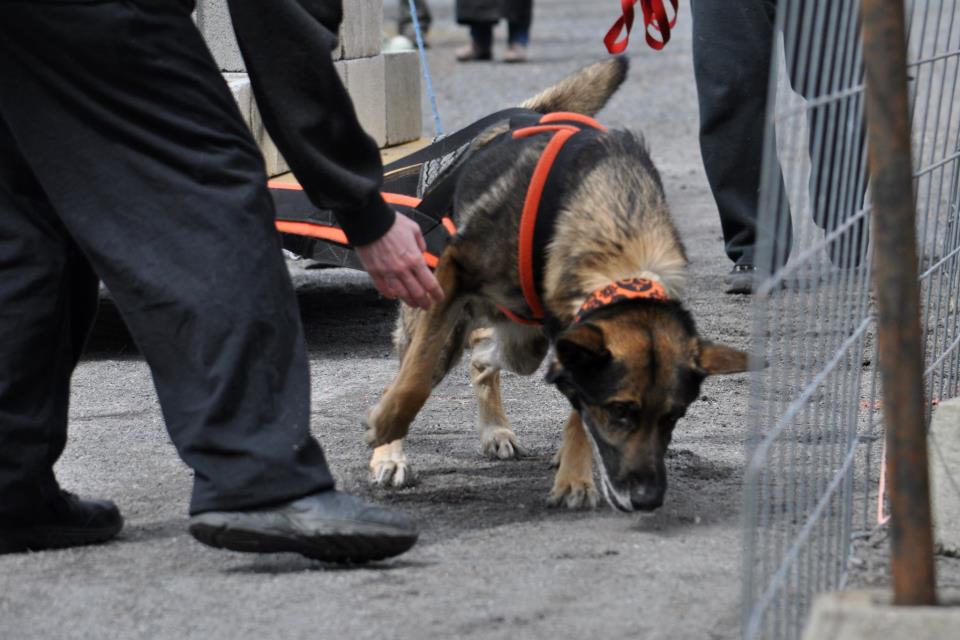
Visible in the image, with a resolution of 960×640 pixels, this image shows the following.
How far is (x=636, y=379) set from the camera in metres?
3.42

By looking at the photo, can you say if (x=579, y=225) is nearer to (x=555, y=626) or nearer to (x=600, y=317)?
(x=600, y=317)

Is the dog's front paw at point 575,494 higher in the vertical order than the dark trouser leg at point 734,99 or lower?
lower

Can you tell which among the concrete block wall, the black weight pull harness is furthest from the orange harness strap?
the concrete block wall

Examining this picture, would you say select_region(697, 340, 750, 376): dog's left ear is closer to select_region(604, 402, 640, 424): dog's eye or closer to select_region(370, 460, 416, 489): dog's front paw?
select_region(604, 402, 640, 424): dog's eye

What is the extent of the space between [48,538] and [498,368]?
1683mm

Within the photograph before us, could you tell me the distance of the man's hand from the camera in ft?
10.6

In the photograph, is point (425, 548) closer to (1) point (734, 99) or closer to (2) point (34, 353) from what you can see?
(2) point (34, 353)

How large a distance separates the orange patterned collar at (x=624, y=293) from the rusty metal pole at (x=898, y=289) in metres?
1.36

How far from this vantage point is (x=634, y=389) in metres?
3.41

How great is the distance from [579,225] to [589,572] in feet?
3.21

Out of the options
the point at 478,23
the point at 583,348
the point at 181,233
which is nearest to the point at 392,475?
the point at 583,348

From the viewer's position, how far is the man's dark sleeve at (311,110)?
3.04 metres

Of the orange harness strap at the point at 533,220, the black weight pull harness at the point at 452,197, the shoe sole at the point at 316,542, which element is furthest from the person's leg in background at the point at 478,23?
the shoe sole at the point at 316,542

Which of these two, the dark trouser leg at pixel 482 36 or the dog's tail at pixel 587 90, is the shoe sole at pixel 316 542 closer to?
the dog's tail at pixel 587 90
